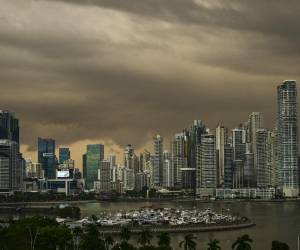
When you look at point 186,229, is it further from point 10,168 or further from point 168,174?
point 168,174

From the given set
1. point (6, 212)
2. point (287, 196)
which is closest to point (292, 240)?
point (6, 212)

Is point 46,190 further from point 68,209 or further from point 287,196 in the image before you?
point 68,209

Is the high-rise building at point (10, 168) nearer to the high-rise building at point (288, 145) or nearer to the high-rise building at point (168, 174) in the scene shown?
the high-rise building at point (168, 174)

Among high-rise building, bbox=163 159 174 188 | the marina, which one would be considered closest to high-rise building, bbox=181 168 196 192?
high-rise building, bbox=163 159 174 188

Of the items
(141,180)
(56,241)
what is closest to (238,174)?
(141,180)

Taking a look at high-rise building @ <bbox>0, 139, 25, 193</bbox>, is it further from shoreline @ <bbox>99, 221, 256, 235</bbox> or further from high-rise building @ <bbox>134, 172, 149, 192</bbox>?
shoreline @ <bbox>99, 221, 256, 235</bbox>

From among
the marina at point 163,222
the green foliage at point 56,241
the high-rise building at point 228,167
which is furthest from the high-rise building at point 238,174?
the green foliage at point 56,241
